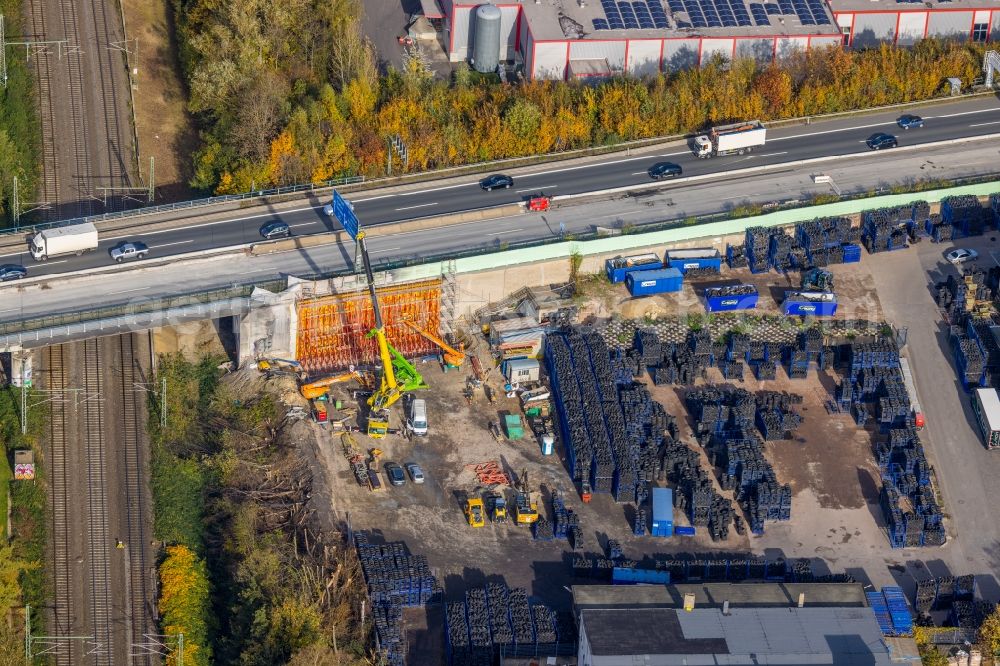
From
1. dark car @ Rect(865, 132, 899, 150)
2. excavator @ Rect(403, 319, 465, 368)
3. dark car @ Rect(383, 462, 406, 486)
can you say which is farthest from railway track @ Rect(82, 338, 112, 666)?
dark car @ Rect(865, 132, 899, 150)

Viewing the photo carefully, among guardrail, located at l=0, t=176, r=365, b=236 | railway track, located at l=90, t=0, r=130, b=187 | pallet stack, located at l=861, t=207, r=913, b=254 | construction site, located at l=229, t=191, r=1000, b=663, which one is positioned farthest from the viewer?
railway track, located at l=90, t=0, r=130, b=187

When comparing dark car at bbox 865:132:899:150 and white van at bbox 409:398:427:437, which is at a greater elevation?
dark car at bbox 865:132:899:150

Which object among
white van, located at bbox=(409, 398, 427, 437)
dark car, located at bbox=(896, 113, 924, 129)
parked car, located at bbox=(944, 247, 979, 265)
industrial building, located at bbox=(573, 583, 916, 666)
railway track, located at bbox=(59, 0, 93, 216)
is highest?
railway track, located at bbox=(59, 0, 93, 216)

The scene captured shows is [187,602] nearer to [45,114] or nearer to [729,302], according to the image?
[729,302]

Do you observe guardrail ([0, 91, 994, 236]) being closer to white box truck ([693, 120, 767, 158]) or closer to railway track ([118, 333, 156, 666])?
white box truck ([693, 120, 767, 158])

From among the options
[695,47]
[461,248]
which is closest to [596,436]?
[461,248]

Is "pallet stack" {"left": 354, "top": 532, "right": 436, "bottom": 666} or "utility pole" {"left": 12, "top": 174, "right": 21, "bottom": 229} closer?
"pallet stack" {"left": 354, "top": 532, "right": 436, "bottom": 666}

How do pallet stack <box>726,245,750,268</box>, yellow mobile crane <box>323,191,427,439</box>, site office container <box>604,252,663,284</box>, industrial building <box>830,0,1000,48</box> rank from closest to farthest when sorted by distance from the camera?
yellow mobile crane <box>323,191,427,439</box>
site office container <box>604,252,663,284</box>
pallet stack <box>726,245,750,268</box>
industrial building <box>830,0,1000,48</box>
